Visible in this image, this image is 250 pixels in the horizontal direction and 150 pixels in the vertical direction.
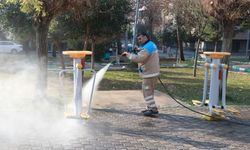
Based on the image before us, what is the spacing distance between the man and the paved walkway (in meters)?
0.38

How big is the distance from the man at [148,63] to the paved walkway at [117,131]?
0.38 m

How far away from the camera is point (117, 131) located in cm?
691

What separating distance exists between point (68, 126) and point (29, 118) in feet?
3.12

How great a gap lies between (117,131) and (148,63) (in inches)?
73.2

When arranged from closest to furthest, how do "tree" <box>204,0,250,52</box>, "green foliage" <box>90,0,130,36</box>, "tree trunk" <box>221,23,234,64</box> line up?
1. "tree" <box>204,0,250,52</box>
2. "tree trunk" <box>221,23,234,64</box>
3. "green foliage" <box>90,0,130,36</box>

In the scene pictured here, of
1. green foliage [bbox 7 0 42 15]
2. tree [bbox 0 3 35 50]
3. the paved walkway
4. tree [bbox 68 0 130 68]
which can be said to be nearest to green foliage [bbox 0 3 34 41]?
tree [bbox 0 3 35 50]

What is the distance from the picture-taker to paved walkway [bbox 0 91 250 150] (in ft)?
20.0

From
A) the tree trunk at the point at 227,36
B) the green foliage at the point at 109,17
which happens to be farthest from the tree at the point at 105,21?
the tree trunk at the point at 227,36

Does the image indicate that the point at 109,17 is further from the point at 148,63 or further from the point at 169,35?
the point at 169,35

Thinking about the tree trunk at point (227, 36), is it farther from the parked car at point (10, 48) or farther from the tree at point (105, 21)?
the parked car at point (10, 48)

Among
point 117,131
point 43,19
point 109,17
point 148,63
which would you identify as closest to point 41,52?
point 43,19

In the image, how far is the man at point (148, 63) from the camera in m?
7.92

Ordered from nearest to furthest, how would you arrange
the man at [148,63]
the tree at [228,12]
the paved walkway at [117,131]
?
the paved walkway at [117,131] < the man at [148,63] < the tree at [228,12]

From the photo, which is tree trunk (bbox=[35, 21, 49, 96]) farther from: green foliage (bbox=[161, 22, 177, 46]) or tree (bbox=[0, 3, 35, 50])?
green foliage (bbox=[161, 22, 177, 46])
